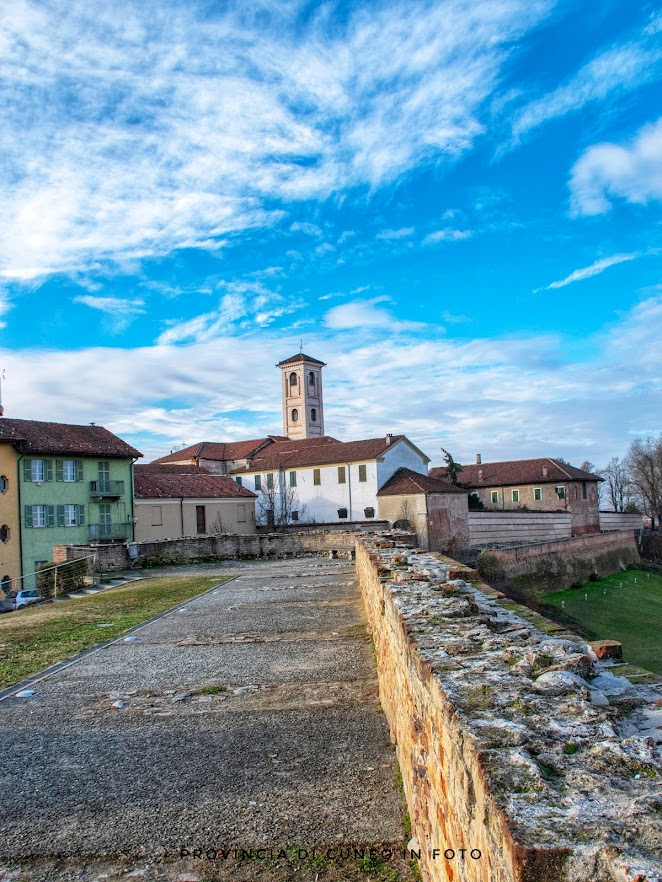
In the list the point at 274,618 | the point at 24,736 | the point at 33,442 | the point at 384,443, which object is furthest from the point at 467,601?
the point at 384,443

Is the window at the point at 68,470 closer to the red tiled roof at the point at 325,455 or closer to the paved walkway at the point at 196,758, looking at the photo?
the red tiled roof at the point at 325,455

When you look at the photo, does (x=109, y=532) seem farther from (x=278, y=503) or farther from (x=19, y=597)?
(x=278, y=503)

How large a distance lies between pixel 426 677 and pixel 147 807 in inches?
77.9

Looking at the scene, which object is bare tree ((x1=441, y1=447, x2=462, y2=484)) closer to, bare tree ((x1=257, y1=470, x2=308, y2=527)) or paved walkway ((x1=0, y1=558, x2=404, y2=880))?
bare tree ((x1=257, y1=470, x2=308, y2=527))

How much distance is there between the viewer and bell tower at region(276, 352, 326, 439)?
79.8 meters

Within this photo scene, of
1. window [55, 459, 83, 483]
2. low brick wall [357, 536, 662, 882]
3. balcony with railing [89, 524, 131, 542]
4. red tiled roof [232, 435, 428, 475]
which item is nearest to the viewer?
low brick wall [357, 536, 662, 882]

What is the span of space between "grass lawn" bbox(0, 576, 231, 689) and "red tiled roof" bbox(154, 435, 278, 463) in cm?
4310

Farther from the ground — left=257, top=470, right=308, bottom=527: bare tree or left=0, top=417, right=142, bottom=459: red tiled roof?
left=0, top=417, right=142, bottom=459: red tiled roof

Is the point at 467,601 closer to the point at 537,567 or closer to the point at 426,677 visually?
A: the point at 426,677

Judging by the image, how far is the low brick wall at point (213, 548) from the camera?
825 inches

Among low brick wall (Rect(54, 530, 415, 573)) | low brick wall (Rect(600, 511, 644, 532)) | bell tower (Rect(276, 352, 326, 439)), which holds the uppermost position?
bell tower (Rect(276, 352, 326, 439))

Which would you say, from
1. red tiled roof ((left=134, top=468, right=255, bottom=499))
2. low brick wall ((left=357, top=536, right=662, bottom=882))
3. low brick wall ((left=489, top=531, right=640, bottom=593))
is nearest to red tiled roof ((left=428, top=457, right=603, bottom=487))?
low brick wall ((left=489, top=531, right=640, bottom=593))

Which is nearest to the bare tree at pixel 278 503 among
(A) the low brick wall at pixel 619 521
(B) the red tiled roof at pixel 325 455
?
(B) the red tiled roof at pixel 325 455

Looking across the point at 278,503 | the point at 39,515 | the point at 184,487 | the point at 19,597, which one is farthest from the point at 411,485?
the point at 19,597
